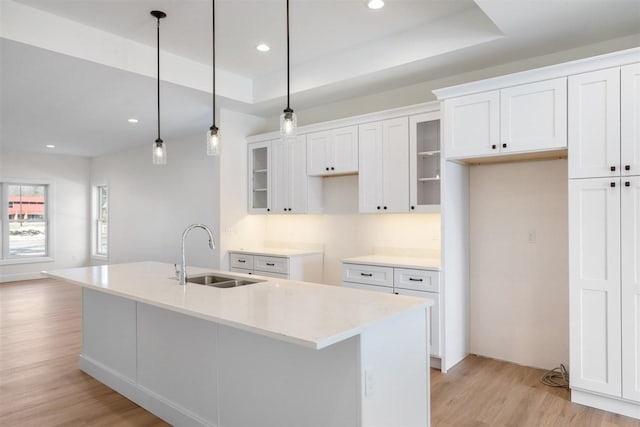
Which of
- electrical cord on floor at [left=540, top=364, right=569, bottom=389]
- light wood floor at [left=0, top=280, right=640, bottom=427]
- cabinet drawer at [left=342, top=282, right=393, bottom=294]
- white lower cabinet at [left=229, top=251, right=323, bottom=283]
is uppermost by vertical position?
white lower cabinet at [left=229, top=251, right=323, bottom=283]

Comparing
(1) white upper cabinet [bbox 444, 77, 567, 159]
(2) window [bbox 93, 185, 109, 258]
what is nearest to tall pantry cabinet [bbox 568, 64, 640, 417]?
(1) white upper cabinet [bbox 444, 77, 567, 159]

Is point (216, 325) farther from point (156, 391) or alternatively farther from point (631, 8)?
point (631, 8)

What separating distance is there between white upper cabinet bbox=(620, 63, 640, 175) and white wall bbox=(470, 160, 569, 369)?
71 centimetres

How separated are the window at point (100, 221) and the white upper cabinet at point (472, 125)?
829 cm

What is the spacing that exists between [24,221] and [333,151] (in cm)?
771

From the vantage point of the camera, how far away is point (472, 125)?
3346mm

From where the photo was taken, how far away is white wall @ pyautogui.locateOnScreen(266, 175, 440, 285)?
4.21 m

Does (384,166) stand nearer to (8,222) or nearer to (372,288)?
(372,288)

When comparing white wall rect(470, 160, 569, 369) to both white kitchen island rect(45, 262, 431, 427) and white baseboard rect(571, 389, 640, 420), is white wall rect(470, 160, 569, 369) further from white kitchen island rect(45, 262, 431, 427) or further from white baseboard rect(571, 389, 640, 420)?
white kitchen island rect(45, 262, 431, 427)

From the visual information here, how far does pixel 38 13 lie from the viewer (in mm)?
3283

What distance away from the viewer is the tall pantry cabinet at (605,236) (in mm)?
2658

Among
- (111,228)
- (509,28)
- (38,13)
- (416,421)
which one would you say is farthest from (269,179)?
(111,228)

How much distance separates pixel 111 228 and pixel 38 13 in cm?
636

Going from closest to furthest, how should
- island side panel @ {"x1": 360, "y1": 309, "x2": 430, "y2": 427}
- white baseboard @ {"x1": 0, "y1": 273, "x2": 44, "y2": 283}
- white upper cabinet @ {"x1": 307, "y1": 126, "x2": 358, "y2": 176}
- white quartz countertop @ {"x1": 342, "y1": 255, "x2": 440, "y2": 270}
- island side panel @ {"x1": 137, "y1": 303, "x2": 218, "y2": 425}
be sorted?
island side panel @ {"x1": 360, "y1": 309, "x2": 430, "y2": 427} < island side panel @ {"x1": 137, "y1": 303, "x2": 218, "y2": 425} < white quartz countertop @ {"x1": 342, "y1": 255, "x2": 440, "y2": 270} < white upper cabinet @ {"x1": 307, "y1": 126, "x2": 358, "y2": 176} < white baseboard @ {"x1": 0, "y1": 273, "x2": 44, "y2": 283}
